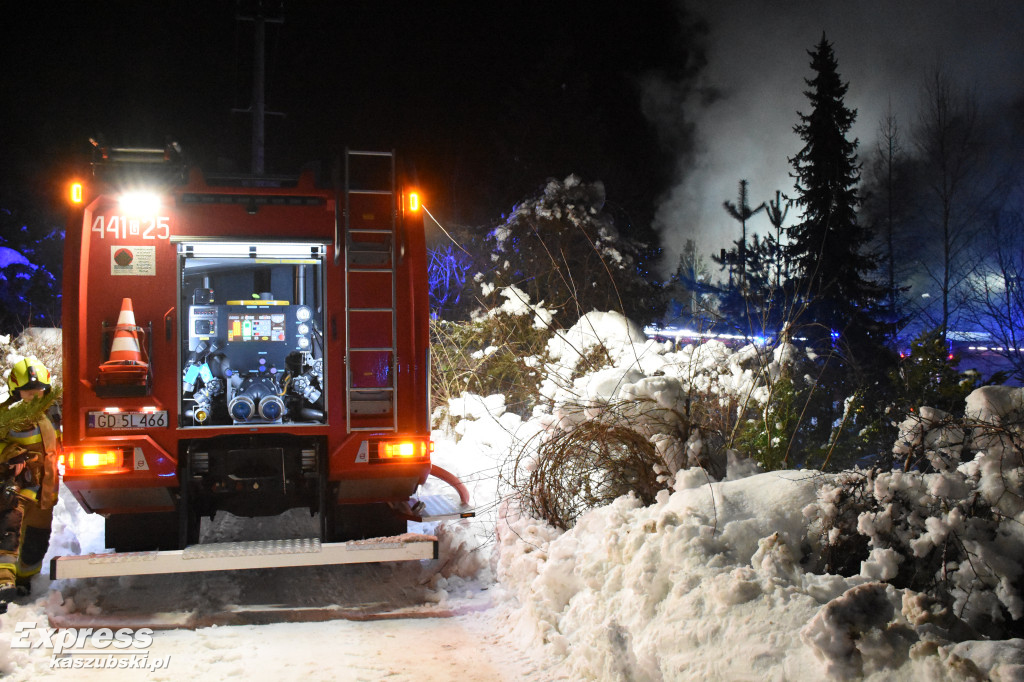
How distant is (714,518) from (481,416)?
745 centimetres

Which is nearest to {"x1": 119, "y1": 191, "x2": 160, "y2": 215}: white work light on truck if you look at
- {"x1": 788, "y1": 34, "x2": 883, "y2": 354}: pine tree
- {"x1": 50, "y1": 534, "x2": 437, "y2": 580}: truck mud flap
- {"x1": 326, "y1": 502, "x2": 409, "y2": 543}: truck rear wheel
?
{"x1": 50, "y1": 534, "x2": 437, "y2": 580}: truck mud flap

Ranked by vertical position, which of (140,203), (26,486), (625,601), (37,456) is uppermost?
(140,203)

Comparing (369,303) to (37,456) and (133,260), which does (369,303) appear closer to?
(133,260)

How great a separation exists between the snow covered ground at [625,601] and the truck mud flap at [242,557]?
412mm

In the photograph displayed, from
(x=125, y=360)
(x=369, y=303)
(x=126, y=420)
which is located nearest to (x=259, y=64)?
(x=369, y=303)

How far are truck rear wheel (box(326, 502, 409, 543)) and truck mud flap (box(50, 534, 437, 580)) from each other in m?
0.54

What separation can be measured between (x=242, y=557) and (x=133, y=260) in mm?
2368

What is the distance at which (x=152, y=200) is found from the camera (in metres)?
6.19

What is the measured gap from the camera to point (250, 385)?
22.5ft

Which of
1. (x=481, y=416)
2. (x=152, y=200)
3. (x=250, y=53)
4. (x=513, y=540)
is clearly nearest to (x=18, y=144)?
(x=250, y=53)

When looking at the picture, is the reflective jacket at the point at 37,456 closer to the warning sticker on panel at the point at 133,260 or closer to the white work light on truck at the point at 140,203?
the warning sticker on panel at the point at 133,260

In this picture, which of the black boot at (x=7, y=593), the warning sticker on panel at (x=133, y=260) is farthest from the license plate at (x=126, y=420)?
the black boot at (x=7, y=593)

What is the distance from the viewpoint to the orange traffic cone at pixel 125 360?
19.2 feet

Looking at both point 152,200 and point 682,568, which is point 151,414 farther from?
point 682,568
